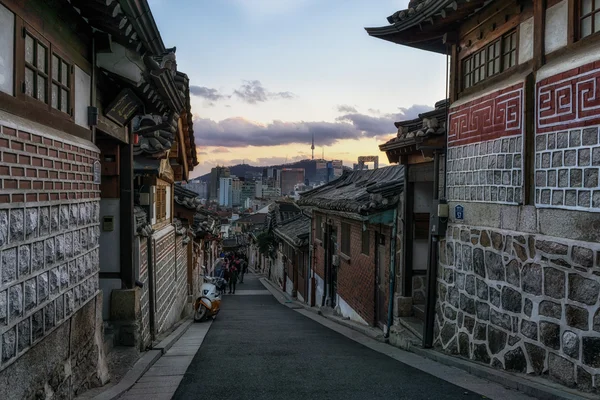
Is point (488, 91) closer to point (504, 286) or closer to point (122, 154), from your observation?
point (504, 286)

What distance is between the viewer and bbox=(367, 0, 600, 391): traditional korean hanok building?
21.0 ft

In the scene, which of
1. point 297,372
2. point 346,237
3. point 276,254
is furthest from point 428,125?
point 276,254

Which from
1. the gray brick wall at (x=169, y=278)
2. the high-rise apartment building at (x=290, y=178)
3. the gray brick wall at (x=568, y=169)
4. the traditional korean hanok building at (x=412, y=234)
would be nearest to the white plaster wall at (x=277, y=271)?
the gray brick wall at (x=169, y=278)

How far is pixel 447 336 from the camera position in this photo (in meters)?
10.3

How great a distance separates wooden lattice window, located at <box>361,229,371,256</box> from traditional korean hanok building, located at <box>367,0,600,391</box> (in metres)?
5.49

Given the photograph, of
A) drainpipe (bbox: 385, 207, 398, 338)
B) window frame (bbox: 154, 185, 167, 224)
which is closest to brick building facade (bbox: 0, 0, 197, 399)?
window frame (bbox: 154, 185, 167, 224)

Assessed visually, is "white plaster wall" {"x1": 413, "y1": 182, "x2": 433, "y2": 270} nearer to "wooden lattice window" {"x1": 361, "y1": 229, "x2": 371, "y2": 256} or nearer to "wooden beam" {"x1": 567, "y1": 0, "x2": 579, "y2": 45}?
"wooden lattice window" {"x1": 361, "y1": 229, "x2": 371, "y2": 256}

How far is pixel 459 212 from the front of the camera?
9820 mm

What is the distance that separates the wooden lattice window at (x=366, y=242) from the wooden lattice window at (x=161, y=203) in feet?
20.4

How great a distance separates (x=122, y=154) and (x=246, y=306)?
15965 mm

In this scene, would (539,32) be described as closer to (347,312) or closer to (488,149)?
(488,149)

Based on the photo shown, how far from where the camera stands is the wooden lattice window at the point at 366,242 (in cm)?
1624

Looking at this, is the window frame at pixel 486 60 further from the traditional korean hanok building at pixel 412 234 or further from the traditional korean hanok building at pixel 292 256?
the traditional korean hanok building at pixel 292 256

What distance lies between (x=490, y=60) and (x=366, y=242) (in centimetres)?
856
